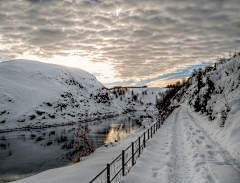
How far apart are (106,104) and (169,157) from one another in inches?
2519

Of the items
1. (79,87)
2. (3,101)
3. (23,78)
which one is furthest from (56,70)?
(3,101)

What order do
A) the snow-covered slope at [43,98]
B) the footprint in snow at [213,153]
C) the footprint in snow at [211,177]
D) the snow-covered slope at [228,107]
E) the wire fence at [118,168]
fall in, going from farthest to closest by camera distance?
1. the snow-covered slope at [43,98]
2. the snow-covered slope at [228,107]
3. the footprint in snow at [213,153]
4. the footprint in snow at [211,177]
5. the wire fence at [118,168]

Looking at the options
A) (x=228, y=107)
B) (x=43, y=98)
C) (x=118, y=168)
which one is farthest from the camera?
(x=43, y=98)

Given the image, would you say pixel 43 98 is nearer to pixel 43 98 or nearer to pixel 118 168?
pixel 43 98

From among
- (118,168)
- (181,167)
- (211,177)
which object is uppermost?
(211,177)

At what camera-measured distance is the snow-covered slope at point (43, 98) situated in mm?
37594

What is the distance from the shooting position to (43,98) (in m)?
45.7

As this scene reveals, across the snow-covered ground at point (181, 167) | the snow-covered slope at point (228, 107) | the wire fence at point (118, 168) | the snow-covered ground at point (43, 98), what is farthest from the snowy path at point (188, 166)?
the snow-covered ground at point (43, 98)

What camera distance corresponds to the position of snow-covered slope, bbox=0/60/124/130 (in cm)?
3759

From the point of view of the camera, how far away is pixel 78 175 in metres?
8.03

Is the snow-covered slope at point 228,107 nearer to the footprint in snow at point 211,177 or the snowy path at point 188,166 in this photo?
the snowy path at point 188,166

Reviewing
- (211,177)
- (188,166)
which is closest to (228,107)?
(188,166)

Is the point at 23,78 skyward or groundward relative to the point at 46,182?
skyward

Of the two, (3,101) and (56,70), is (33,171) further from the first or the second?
(56,70)
